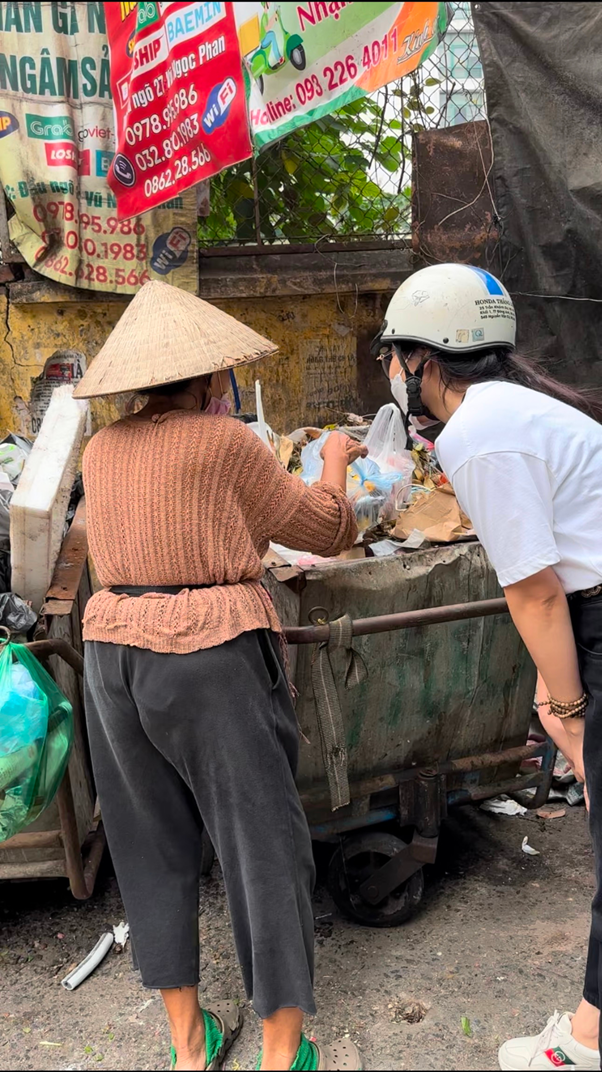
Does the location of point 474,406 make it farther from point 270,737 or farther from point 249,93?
point 249,93

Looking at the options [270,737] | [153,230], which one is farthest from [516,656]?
[153,230]

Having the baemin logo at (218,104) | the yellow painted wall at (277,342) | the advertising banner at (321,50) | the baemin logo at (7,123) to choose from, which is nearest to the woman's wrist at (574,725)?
the advertising banner at (321,50)

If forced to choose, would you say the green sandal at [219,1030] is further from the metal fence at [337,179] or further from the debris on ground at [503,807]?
the metal fence at [337,179]

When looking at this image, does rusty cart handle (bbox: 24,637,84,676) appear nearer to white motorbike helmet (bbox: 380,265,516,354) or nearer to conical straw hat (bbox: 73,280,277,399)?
conical straw hat (bbox: 73,280,277,399)

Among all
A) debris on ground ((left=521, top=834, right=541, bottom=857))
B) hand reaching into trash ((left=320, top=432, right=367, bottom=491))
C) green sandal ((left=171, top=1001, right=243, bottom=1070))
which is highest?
Answer: hand reaching into trash ((left=320, top=432, right=367, bottom=491))

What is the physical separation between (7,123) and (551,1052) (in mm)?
4476

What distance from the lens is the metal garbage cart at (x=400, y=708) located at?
2.66 metres

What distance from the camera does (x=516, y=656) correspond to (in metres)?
3.07

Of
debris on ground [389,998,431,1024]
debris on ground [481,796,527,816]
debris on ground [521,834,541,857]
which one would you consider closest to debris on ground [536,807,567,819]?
debris on ground [481,796,527,816]

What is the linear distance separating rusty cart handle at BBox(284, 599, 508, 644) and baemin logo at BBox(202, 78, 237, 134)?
2.28 m

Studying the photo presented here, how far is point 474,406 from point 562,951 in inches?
77.5

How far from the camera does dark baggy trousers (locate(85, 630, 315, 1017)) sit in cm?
205

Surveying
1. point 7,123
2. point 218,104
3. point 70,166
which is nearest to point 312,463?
point 218,104

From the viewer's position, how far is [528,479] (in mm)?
1764
